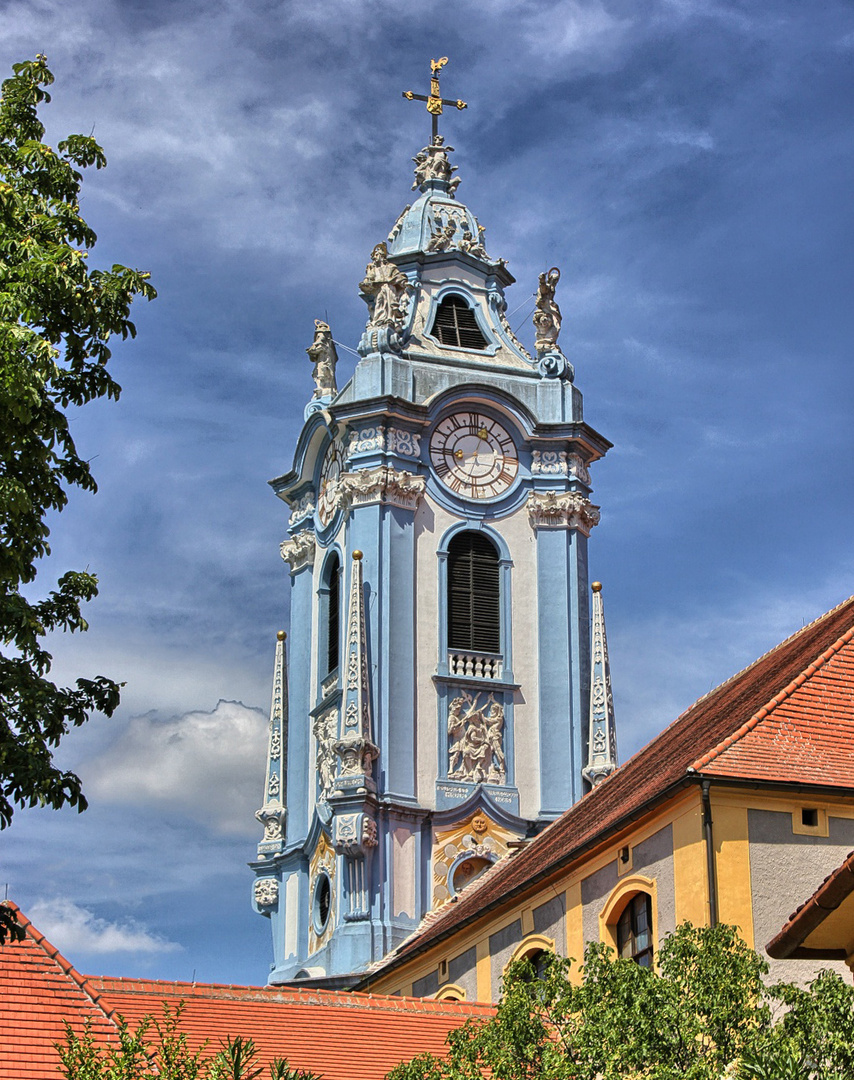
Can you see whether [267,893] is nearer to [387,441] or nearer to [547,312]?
[387,441]

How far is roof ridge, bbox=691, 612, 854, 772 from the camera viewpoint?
907 inches

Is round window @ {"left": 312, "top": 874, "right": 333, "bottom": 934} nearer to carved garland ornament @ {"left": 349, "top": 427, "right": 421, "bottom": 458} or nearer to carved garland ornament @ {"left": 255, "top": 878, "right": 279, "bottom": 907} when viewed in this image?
carved garland ornament @ {"left": 255, "top": 878, "right": 279, "bottom": 907}

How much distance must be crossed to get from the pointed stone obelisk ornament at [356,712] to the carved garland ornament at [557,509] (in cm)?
433

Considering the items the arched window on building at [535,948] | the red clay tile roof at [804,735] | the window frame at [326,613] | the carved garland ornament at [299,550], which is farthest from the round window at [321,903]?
the red clay tile roof at [804,735]

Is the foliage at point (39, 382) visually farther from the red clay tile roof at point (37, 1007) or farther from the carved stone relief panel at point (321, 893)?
the carved stone relief panel at point (321, 893)

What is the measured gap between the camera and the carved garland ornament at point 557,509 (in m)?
42.8

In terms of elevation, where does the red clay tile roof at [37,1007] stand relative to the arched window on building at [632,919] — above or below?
below

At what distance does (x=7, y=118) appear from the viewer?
53.4ft

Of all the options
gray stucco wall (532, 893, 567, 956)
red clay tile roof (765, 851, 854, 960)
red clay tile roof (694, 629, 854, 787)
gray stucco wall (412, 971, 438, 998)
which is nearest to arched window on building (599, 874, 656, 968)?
gray stucco wall (532, 893, 567, 956)

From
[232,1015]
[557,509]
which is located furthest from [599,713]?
[232,1015]

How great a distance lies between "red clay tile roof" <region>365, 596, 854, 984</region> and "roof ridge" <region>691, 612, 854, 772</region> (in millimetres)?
12

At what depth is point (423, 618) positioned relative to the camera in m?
41.2

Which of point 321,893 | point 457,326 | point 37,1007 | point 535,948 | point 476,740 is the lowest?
point 37,1007

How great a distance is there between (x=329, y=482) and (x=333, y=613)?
2982 millimetres
